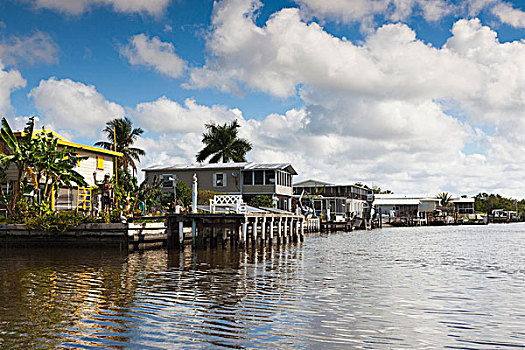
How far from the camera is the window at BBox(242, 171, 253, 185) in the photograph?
185ft

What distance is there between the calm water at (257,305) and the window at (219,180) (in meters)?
34.9

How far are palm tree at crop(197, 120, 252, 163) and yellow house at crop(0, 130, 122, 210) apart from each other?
30.5 metres

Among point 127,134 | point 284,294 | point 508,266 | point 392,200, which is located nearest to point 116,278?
point 284,294

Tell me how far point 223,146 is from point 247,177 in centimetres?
1324

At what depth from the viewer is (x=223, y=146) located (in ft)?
225

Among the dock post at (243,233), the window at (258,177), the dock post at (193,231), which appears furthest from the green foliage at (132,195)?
the window at (258,177)

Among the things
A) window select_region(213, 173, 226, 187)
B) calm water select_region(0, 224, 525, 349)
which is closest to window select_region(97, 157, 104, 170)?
calm water select_region(0, 224, 525, 349)

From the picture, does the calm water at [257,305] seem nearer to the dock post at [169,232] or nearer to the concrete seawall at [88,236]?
the concrete seawall at [88,236]

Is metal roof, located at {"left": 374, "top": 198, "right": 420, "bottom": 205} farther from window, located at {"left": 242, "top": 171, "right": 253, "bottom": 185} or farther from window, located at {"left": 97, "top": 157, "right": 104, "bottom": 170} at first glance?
window, located at {"left": 97, "top": 157, "right": 104, "bottom": 170}

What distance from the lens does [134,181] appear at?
114 ft

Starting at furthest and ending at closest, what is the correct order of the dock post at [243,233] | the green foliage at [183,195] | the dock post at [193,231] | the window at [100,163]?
the green foliage at [183,195]
the window at [100,163]
the dock post at [243,233]
the dock post at [193,231]

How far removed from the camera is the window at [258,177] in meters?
56.1

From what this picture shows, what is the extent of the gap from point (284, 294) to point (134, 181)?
23.2 meters

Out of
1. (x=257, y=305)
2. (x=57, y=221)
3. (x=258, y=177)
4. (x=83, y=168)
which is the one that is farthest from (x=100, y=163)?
(x=257, y=305)
